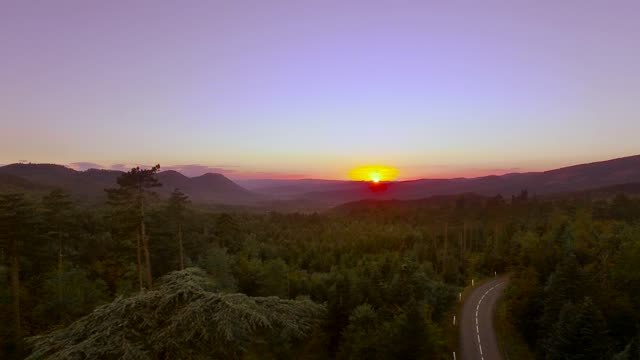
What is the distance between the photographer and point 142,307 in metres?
7.57

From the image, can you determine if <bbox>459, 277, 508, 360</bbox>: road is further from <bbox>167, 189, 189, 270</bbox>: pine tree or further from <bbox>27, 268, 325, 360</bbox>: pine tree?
<bbox>27, 268, 325, 360</bbox>: pine tree

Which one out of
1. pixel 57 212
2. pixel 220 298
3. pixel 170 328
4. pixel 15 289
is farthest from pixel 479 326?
pixel 170 328

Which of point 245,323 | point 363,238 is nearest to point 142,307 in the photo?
point 245,323

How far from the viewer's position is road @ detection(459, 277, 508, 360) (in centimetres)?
3205

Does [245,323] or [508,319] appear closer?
[245,323]

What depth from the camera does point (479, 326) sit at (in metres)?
38.0

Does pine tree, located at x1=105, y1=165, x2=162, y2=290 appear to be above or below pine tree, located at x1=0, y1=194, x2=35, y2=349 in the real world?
above

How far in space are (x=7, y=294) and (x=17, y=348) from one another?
194 inches

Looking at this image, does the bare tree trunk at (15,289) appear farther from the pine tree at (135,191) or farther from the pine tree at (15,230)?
the pine tree at (135,191)

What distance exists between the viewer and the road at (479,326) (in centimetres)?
3205

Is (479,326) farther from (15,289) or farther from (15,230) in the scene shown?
(15,230)

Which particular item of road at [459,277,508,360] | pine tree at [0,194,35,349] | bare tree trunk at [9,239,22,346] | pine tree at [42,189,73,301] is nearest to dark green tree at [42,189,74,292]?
pine tree at [42,189,73,301]

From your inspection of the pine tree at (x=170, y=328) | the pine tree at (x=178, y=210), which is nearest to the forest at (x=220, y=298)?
the pine tree at (x=170, y=328)

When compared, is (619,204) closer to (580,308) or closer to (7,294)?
(580,308)
